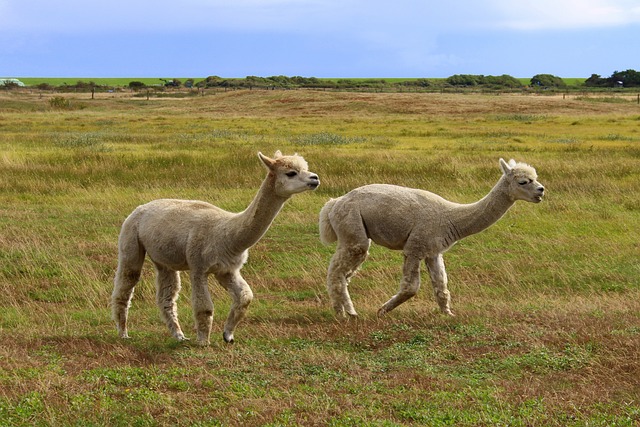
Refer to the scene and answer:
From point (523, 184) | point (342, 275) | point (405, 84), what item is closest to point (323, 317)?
point (342, 275)

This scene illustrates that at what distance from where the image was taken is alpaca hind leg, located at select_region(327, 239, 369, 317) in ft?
30.0

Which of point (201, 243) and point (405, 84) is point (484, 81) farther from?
point (201, 243)

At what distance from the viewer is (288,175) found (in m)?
7.33

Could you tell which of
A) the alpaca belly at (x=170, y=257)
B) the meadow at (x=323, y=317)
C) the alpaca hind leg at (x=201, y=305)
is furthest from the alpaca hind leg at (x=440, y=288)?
the alpaca belly at (x=170, y=257)

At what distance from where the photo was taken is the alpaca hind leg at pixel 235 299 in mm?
7641

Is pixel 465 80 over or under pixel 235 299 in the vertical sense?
under

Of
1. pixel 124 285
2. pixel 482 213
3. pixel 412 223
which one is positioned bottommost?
pixel 124 285

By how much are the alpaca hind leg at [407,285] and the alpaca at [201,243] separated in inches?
76.4

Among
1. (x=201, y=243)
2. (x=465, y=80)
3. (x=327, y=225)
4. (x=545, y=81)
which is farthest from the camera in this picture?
(x=545, y=81)

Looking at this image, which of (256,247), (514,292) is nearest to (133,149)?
(256,247)

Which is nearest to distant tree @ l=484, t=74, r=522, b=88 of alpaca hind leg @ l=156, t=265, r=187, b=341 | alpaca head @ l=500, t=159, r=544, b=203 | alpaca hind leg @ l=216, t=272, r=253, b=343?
alpaca head @ l=500, t=159, r=544, b=203

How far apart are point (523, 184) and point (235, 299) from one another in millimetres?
3690

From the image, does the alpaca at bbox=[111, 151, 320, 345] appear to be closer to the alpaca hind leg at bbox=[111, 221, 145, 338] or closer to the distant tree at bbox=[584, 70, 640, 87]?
the alpaca hind leg at bbox=[111, 221, 145, 338]

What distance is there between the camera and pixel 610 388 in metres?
6.32
